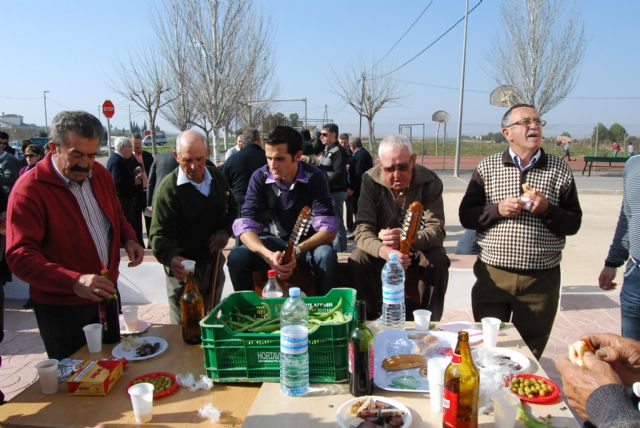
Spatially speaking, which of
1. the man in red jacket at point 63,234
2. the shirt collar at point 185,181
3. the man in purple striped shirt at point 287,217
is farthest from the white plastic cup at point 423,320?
the shirt collar at point 185,181

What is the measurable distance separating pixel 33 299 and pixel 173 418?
1.35 metres

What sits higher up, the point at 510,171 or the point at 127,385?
the point at 510,171

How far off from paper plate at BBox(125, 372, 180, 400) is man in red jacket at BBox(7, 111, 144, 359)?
0.48 m

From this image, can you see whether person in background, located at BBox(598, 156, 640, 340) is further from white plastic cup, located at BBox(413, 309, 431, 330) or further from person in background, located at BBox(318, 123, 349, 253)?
person in background, located at BBox(318, 123, 349, 253)

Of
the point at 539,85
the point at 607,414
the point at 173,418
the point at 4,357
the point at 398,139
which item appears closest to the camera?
the point at 607,414

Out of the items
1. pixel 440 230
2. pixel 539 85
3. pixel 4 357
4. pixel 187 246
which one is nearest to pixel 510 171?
pixel 440 230

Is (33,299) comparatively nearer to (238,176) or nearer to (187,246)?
(187,246)

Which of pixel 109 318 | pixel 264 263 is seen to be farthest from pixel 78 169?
pixel 264 263

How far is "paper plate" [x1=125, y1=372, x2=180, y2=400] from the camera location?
75.1 inches

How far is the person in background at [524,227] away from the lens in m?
2.84

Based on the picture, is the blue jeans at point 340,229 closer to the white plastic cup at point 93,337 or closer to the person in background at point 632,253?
the person in background at point 632,253

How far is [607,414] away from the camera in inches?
60.5

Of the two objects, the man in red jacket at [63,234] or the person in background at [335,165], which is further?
the person in background at [335,165]

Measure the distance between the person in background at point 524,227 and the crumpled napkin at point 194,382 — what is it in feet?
6.36
